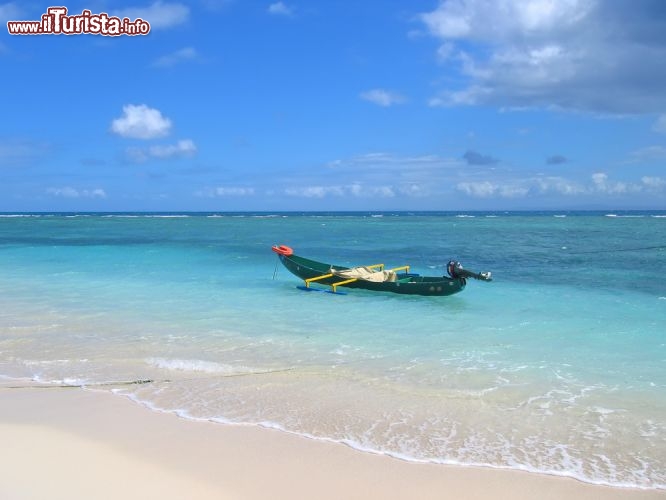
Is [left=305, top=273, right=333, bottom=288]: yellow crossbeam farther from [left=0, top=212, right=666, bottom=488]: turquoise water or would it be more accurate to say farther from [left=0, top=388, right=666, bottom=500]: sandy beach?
[left=0, top=388, right=666, bottom=500]: sandy beach

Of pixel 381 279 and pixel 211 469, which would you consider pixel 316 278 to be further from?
pixel 211 469

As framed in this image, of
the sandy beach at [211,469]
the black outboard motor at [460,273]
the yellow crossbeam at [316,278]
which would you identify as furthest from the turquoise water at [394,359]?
the yellow crossbeam at [316,278]

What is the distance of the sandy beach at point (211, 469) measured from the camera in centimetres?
513

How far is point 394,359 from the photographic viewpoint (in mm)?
10023

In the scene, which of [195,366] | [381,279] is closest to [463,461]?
[195,366]

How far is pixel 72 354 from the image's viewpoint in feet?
33.0

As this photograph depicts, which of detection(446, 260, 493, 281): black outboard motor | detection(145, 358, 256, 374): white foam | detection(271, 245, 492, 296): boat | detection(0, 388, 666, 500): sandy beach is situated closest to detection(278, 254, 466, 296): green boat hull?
detection(271, 245, 492, 296): boat

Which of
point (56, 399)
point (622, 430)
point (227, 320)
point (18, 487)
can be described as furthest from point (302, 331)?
point (18, 487)

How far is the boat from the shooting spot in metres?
16.8

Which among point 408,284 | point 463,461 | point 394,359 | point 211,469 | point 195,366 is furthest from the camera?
point 408,284

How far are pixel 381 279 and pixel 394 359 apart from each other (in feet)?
26.9

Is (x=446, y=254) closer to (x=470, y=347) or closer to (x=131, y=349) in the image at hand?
(x=470, y=347)

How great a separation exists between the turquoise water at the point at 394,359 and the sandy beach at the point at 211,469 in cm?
34

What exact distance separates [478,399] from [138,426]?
4515mm
